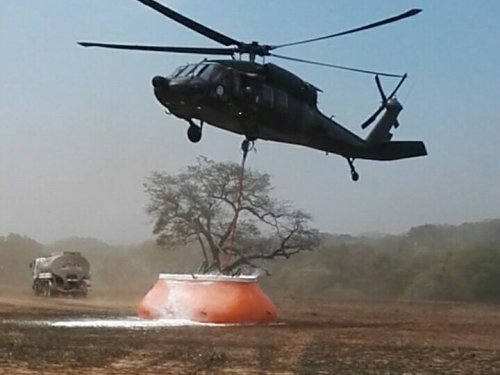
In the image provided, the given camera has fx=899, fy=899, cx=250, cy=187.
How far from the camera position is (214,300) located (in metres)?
26.6

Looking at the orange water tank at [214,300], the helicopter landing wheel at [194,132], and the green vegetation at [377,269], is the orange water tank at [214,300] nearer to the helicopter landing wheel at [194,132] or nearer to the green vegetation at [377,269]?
the helicopter landing wheel at [194,132]

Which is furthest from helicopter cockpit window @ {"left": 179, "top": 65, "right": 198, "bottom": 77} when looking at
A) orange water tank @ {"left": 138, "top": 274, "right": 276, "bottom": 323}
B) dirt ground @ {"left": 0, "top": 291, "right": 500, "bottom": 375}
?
dirt ground @ {"left": 0, "top": 291, "right": 500, "bottom": 375}

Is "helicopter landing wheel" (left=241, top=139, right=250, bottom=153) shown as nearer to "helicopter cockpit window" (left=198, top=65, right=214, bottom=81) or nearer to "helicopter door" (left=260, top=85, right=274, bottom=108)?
"helicopter door" (left=260, top=85, right=274, bottom=108)

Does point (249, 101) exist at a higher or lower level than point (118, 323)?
higher

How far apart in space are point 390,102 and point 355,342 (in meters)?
13.7

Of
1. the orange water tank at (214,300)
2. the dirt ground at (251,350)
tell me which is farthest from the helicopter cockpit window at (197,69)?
the dirt ground at (251,350)

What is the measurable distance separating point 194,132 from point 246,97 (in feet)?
6.25

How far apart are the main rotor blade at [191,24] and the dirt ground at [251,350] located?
317 inches

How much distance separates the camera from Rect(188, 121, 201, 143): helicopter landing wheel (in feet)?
87.0

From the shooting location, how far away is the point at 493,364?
17125mm

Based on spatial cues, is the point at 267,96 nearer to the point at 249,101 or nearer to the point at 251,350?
the point at 249,101

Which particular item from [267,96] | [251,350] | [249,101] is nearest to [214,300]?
[249,101]

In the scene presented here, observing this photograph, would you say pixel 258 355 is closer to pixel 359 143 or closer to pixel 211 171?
pixel 359 143

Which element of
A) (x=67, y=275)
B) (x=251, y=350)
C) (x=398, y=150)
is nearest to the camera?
(x=251, y=350)
